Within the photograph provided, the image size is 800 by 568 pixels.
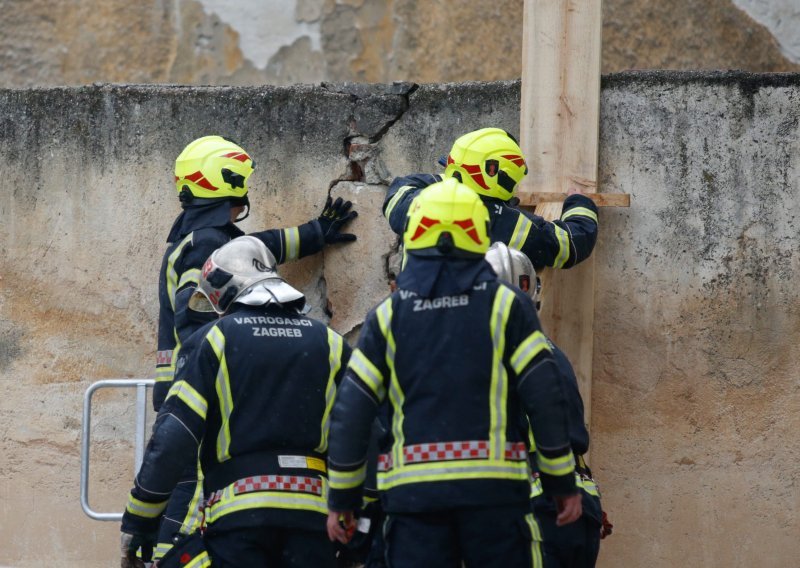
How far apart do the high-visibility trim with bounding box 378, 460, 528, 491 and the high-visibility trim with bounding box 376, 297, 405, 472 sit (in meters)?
0.06

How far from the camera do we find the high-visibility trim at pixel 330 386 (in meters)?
5.11

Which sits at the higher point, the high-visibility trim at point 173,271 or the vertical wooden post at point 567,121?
the vertical wooden post at point 567,121

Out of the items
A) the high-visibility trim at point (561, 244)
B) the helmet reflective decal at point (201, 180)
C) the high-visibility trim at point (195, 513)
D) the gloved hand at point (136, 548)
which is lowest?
the gloved hand at point (136, 548)

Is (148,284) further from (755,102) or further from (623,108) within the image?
(755,102)

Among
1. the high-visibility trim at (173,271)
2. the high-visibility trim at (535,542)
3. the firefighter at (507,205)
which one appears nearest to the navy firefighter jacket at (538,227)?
the firefighter at (507,205)

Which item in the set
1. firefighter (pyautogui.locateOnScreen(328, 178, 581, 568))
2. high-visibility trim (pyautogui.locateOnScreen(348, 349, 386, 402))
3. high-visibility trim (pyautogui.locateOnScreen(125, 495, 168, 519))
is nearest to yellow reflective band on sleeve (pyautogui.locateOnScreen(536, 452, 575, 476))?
firefighter (pyautogui.locateOnScreen(328, 178, 581, 568))

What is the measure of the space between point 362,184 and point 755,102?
183 centimetres

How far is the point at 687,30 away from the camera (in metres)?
11.6

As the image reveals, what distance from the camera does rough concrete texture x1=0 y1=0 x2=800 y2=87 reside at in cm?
1149

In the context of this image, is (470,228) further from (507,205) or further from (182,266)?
(182,266)

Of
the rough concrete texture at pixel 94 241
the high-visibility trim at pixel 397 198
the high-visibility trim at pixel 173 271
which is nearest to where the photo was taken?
the high-visibility trim at pixel 397 198

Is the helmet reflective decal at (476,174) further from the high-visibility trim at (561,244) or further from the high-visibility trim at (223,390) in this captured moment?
the high-visibility trim at (223,390)

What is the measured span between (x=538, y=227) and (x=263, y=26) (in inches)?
305

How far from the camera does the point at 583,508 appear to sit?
501cm
